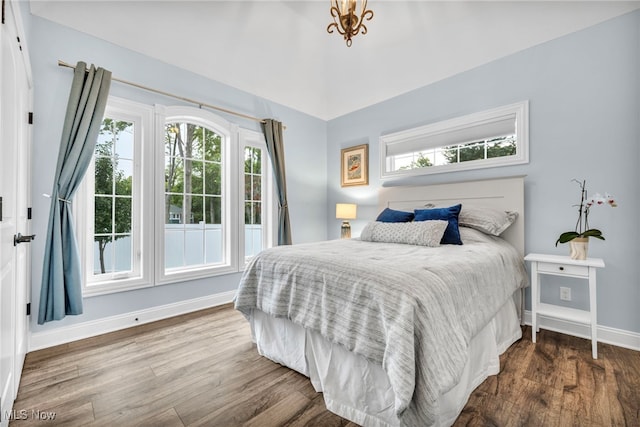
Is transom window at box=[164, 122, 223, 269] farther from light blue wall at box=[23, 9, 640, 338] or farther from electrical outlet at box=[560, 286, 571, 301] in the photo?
electrical outlet at box=[560, 286, 571, 301]

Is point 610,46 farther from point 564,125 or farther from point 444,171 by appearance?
point 444,171

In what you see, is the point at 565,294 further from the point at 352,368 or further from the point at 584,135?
the point at 352,368

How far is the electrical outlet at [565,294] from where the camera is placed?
2518 mm

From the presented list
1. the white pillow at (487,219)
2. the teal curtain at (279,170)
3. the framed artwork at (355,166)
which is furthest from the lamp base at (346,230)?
the white pillow at (487,219)

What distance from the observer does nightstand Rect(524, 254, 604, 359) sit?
2.09 meters

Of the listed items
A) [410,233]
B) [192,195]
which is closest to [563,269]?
[410,233]

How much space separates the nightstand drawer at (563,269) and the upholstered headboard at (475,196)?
0.43 m

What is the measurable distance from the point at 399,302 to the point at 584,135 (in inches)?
96.9

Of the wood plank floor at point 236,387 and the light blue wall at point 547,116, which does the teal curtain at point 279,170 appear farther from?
the wood plank floor at point 236,387

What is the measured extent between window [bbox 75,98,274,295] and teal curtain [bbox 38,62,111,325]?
7.9 inches

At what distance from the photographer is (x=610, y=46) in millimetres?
2354

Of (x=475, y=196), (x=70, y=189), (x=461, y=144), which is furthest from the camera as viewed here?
(x=461, y=144)

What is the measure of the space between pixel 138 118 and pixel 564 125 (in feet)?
12.9

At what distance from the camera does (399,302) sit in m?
1.28
